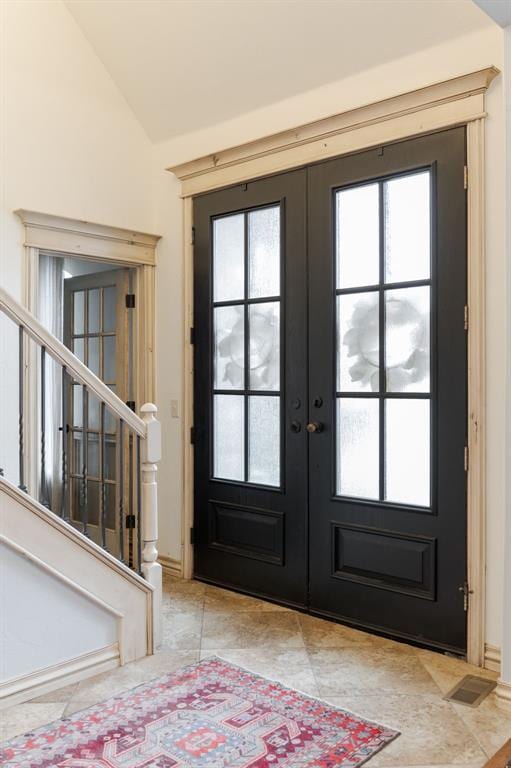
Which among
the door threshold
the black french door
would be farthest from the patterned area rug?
the black french door

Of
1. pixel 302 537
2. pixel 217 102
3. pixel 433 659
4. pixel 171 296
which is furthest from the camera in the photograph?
pixel 171 296

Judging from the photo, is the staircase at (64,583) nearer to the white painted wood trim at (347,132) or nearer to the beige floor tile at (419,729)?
the beige floor tile at (419,729)

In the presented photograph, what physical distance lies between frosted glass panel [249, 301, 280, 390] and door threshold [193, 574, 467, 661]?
1148mm

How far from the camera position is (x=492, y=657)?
2.92 meters

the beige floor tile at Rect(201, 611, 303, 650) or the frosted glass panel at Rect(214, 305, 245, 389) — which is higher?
the frosted glass panel at Rect(214, 305, 245, 389)

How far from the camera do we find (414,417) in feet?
10.4

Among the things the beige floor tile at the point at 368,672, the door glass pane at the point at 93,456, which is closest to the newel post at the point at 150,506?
the beige floor tile at the point at 368,672

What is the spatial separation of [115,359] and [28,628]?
219 centimetres

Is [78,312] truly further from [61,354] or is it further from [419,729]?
[419,729]

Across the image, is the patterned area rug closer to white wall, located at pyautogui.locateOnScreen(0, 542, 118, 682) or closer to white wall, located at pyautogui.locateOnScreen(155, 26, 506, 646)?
white wall, located at pyautogui.locateOnScreen(0, 542, 118, 682)

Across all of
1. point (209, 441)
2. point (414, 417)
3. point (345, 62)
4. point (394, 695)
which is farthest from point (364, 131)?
point (394, 695)

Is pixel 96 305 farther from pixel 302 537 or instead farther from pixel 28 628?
pixel 28 628

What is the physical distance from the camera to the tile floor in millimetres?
2361

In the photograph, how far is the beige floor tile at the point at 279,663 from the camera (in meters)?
2.78
